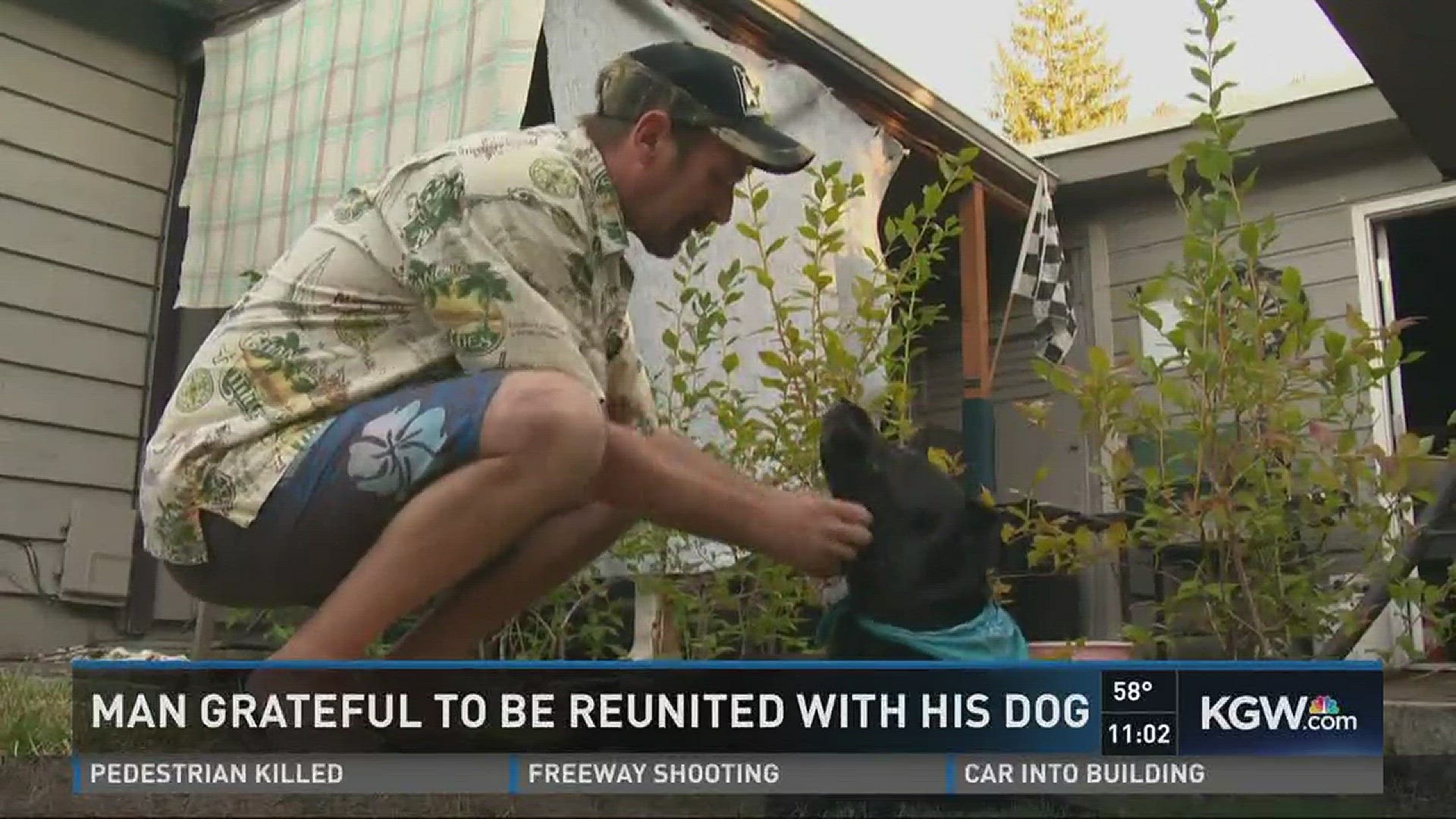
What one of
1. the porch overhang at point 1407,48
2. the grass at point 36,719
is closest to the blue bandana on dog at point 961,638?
the grass at point 36,719

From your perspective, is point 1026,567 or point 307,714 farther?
point 1026,567

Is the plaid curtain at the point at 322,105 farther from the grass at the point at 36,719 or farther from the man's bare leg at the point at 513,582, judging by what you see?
the man's bare leg at the point at 513,582

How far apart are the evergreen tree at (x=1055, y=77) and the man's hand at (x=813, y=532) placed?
1062 cm

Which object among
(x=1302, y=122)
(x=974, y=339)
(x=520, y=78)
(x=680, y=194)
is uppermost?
(x=1302, y=122)

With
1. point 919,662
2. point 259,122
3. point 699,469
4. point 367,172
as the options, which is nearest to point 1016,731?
point 919,662

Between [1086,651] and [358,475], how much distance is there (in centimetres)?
104

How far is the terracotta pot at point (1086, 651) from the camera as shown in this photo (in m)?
1.58

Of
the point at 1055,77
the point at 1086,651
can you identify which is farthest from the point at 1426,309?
the point at 1055,77

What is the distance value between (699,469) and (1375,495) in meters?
1.13

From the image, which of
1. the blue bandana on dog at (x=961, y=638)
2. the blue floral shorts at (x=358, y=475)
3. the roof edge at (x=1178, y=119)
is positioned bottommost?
the blue bandana on dog at (x=961, y=638)

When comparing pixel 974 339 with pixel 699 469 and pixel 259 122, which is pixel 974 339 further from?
pixel 699 469

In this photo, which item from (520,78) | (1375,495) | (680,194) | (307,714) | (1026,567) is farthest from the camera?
(520,78)

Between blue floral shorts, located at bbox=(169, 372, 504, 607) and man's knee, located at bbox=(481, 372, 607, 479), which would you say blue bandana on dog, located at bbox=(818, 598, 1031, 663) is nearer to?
man's knee, located at bbox=(481, 372, 607, 479)

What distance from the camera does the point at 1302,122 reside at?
4.02 meters
